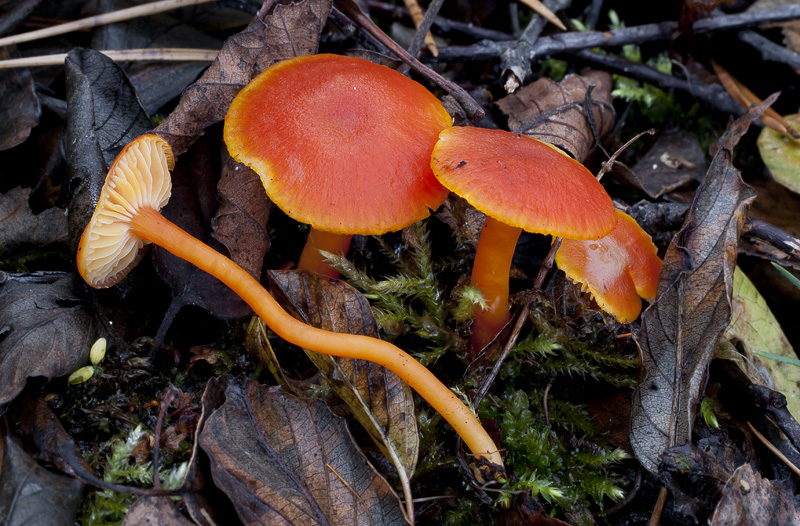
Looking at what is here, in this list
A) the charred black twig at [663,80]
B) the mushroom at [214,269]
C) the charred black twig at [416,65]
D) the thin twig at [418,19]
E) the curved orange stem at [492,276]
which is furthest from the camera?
the charred black twig at [663,80]

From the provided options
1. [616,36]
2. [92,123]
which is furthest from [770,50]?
[92,123]

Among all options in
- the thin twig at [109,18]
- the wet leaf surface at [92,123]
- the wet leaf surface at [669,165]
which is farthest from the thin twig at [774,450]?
the thin twig at [109,18]

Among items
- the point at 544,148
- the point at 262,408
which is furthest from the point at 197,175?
the point at 544,148

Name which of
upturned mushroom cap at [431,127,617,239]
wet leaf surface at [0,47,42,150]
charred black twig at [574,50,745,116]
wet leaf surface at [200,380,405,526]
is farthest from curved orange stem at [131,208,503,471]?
charred black twig at [574,50,745,116]

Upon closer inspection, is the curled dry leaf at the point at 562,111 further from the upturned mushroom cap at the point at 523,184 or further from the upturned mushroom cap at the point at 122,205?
the upturned mushroom cap at the point at 122,205

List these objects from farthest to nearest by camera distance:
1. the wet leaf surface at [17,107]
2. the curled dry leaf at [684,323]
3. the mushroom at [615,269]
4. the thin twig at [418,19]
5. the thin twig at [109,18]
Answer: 1. the thin twig at [418,19]
2. the thin twig at [109,18]
3. the wet leaf surface at [17,107]
4. the mushroom at [615,269]
5. the curled dry leaf at [684,323]

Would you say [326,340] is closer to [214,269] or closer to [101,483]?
[214,269]

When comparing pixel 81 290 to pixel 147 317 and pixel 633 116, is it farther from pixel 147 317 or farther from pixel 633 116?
pixel 633 116
